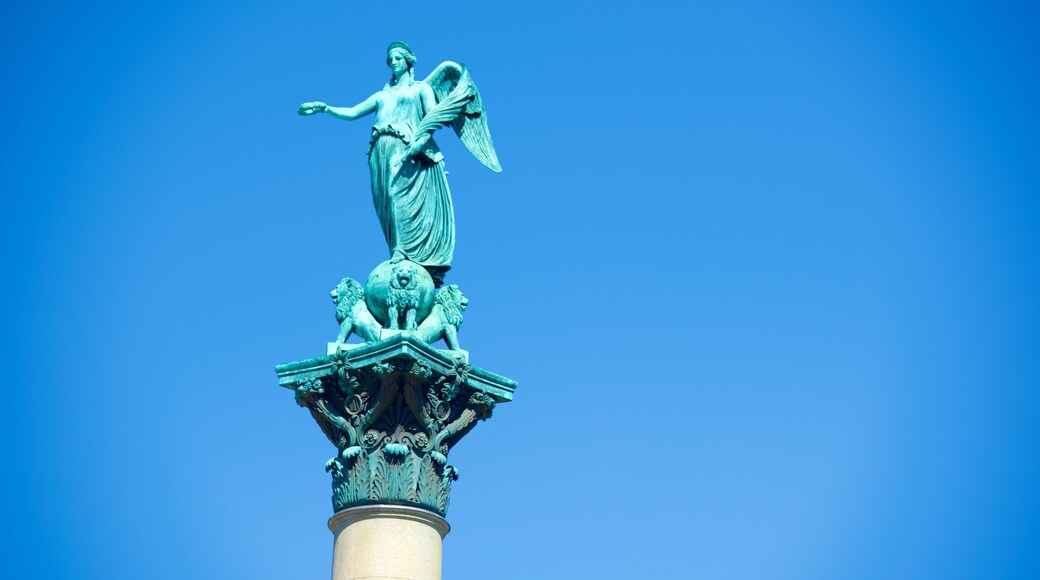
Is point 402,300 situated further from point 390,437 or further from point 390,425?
point 390,437

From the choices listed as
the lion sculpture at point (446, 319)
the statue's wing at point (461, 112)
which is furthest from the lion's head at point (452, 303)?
the statue's wing at point (461, 112)

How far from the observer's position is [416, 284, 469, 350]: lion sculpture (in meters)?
23.4

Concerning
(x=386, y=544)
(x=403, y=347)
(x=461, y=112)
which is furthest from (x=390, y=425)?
(x=461, y=112)

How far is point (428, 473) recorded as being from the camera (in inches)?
881

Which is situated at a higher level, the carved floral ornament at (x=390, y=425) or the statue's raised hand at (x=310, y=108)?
the statue's raised hand at (x=310, y=108)

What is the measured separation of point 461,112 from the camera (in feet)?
85.3

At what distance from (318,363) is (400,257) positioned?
8.05ft

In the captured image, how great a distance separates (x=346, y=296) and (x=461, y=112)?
4.12 meters

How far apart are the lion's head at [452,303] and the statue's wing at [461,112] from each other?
2862 millimetres

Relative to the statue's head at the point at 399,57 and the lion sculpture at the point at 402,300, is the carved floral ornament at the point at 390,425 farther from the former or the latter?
the statue's head at the point at 399,57

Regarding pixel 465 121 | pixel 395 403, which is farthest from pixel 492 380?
pixel 465 121

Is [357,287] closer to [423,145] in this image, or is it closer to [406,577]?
[423,145]

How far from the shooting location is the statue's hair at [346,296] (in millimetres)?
23641

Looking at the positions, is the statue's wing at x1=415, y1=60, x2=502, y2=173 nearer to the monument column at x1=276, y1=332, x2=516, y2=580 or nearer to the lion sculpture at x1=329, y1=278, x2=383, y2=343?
the lion sculpture at x1=329, y1=278, x2=383, y2=343
